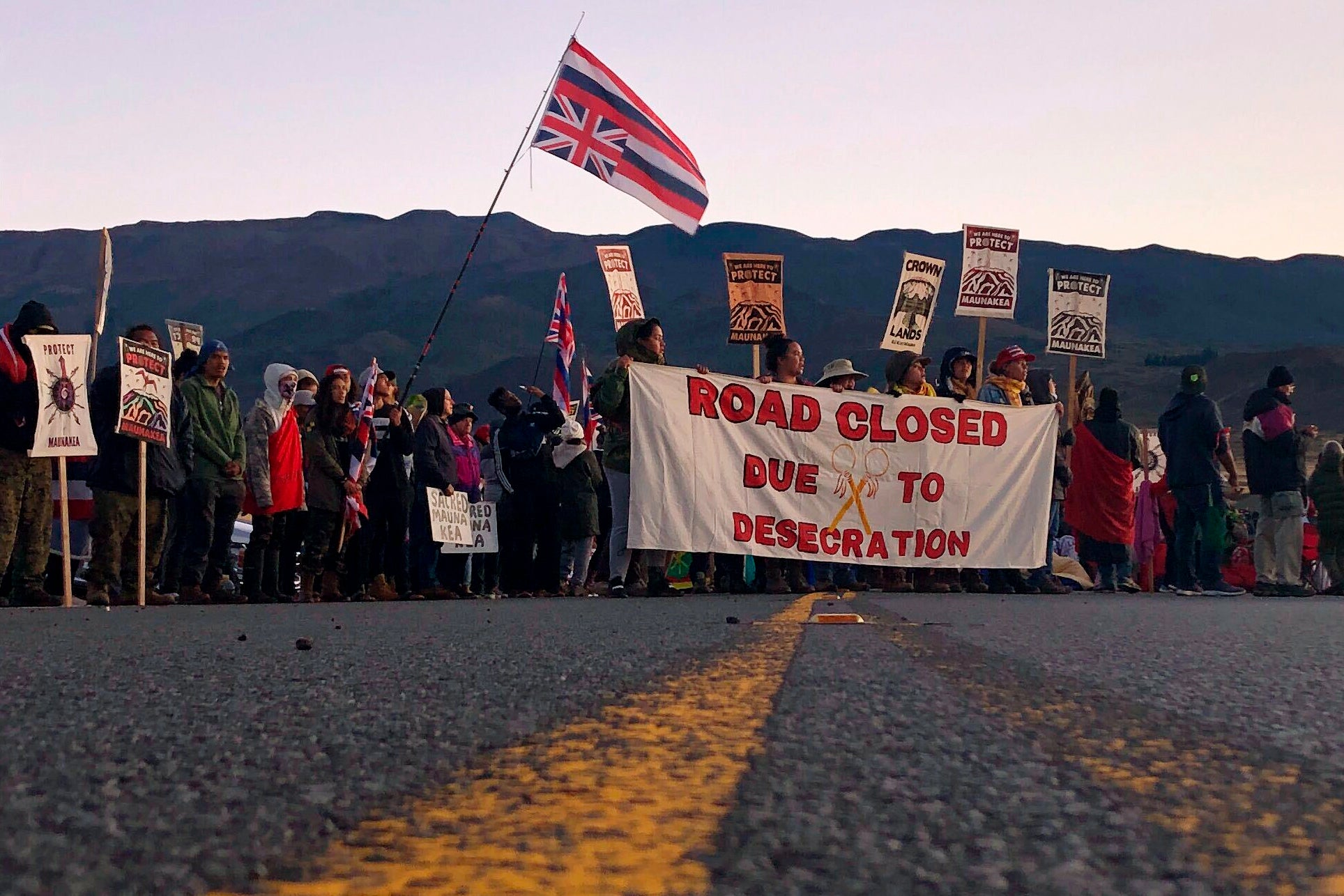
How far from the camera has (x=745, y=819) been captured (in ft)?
5.53

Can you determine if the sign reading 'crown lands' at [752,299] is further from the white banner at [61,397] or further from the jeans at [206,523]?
the white banner at [61,397]

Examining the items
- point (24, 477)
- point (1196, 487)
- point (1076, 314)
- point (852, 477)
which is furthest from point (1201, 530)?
point (24, 477)

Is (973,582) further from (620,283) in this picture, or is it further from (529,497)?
(620,283)

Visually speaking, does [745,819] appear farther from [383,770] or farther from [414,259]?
[414,259]

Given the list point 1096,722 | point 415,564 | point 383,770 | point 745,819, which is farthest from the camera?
point 415,564

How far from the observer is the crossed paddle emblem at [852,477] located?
1099 centimetres

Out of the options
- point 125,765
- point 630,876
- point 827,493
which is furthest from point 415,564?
point 630,876

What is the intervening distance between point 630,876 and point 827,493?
9.63m

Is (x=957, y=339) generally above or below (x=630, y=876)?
above

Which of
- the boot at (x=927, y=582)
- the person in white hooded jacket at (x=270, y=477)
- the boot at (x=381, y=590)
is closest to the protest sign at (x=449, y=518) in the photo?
the boot at (x=381, y=590)

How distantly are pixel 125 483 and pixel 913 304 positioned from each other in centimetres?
932

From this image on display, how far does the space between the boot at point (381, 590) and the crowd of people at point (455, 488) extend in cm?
2

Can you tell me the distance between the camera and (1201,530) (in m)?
12.8

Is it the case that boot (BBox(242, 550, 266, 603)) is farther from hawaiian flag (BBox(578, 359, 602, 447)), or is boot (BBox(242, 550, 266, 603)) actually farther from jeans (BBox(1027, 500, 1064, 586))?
jeans (BBox(1027, 500, 1064, 586))
